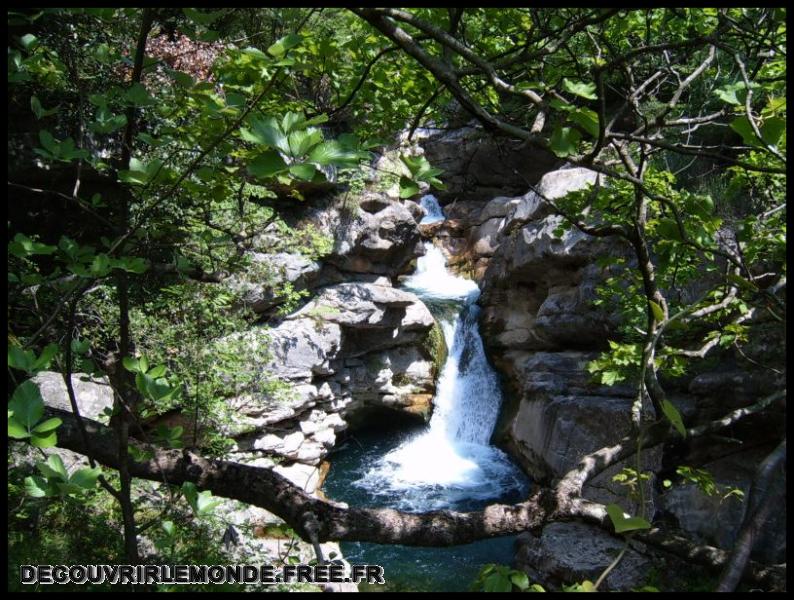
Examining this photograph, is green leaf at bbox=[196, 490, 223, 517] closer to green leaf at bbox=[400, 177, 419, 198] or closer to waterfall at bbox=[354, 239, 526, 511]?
green leaf at bbox=[400, 177, 419, 198]

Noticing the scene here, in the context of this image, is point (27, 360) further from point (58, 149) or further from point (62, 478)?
point (58, 149)

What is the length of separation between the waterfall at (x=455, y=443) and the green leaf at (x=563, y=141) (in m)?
8.08

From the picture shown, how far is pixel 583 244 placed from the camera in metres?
10.3

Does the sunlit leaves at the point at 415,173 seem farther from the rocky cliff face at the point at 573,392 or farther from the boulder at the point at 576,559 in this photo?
the boulder at the point at 576,559

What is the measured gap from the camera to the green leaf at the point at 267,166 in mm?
1129

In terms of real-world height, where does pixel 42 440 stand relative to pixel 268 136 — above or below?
below

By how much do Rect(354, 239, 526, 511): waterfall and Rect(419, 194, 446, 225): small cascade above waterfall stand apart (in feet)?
10.8

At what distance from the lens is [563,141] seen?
1.44 m

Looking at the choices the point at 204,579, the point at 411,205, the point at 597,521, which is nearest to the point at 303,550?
the point at 204,579

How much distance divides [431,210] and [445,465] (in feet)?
29.1

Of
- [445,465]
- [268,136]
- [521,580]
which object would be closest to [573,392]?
[445,465]

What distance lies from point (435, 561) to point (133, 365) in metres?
6.81

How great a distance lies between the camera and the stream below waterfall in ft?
24.7

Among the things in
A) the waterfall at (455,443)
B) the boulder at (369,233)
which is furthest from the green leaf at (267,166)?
the boulder at (369,233)
